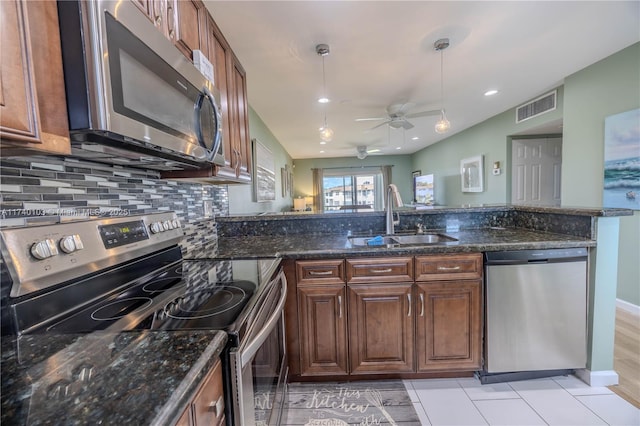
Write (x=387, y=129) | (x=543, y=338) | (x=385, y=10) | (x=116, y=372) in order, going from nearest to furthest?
(x=116, y=372) < (x=543, y=338) < (x=385, y=10) < (x=387, y=129)

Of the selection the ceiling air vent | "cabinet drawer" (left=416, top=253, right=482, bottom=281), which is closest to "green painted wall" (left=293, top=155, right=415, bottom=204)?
the ceiling air vent

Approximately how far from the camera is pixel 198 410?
58 cm

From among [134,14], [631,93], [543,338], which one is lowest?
[543,338]

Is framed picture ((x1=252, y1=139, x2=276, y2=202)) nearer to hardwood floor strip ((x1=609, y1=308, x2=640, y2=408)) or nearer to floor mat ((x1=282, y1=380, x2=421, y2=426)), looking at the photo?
floor mat ((x1=282, y1=380, x2=421, y2=426))

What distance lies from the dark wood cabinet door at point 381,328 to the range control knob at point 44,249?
1.35 m

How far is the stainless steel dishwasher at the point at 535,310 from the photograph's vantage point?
162cm

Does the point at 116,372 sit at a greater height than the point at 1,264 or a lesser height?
lesser

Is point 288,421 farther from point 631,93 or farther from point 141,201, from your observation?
point 631,93

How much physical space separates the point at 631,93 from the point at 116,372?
409cm

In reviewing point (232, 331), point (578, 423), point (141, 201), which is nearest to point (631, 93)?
point (578, 423)

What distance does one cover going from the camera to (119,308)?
89 cm

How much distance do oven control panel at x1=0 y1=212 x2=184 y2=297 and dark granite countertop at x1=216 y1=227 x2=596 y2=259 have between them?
553 millimetres

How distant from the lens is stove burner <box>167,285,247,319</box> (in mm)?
824

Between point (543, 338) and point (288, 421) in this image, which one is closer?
point (288, 421)
